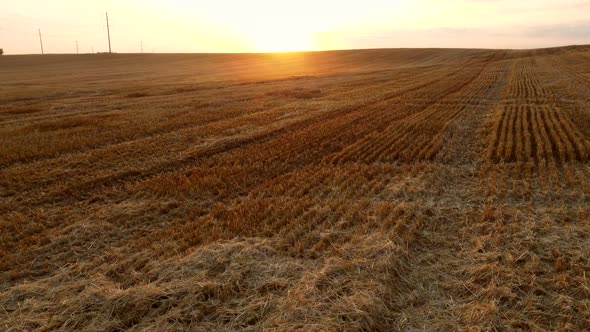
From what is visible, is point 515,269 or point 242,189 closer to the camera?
point 515,269

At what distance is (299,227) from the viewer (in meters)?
7.94

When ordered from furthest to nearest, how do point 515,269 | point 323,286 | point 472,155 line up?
1. point 472,155
2. point 515,269
3. point 323,286

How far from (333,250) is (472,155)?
8.17 metres

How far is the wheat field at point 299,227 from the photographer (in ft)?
17.9

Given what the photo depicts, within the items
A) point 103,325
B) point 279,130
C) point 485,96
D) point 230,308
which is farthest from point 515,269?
point 485,96

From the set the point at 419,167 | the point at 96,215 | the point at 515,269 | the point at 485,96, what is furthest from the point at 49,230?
the point at 485,96

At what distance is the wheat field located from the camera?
545 centimetres

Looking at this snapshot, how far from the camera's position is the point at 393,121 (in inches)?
750

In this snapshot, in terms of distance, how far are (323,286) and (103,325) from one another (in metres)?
2.84

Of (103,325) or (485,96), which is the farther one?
(485,96)

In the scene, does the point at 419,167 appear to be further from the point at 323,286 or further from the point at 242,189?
the point at 323,286

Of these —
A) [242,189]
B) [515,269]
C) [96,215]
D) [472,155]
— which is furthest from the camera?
[472,155]

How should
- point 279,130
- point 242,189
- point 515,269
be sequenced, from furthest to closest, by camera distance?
point 279,130 < point 242,189 < point 515,269

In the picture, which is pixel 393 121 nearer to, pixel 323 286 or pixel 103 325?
pixel 323 286
